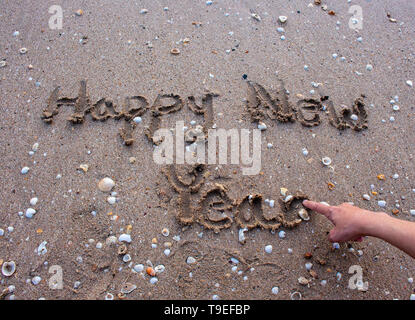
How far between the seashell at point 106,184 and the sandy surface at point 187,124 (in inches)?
1.5

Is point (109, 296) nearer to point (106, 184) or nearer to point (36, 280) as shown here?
point (36, 280)

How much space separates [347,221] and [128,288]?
1.52 metres

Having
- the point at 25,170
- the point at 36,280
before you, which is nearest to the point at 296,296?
the point at 36,280

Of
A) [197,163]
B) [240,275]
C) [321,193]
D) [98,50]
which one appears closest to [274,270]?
[240,275]

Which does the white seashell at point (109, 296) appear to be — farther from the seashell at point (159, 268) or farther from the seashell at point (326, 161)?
the seashell at point (326, 161)

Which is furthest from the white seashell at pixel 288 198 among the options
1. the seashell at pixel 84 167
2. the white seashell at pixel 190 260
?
the seashell at pixel 84 167

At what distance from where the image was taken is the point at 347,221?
2.08m

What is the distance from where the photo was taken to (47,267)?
2184mm

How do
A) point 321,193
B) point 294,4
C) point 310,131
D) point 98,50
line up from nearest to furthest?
point 321,193 < point 310,131 < point 98,50 < point 294,4

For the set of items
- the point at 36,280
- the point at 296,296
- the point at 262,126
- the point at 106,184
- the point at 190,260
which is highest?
the point at 262,126

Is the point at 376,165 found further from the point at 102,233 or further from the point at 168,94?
the point at 102,233

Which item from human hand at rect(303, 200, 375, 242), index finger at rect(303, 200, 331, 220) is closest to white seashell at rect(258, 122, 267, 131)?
index finger at rect(303, 200, 331, 220)

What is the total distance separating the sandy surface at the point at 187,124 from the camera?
2193 mm
